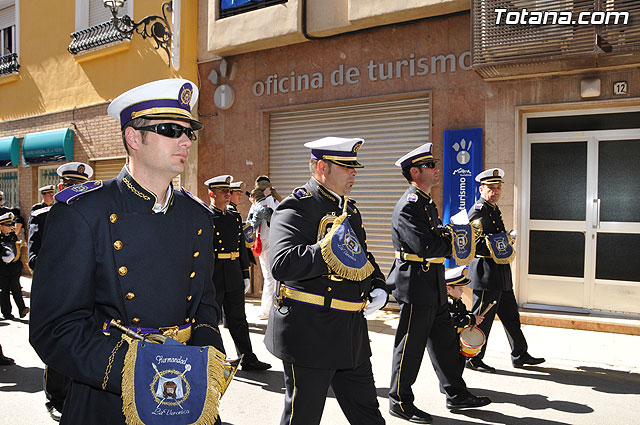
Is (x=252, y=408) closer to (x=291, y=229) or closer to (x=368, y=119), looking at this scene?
(x=291, y=229)

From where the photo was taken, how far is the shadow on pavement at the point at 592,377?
567cm

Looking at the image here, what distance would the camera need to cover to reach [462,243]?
5.20 metres

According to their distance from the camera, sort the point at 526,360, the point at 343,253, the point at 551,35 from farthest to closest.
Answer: the point at 551,35 → the point at 526,360 → the point at 343,253

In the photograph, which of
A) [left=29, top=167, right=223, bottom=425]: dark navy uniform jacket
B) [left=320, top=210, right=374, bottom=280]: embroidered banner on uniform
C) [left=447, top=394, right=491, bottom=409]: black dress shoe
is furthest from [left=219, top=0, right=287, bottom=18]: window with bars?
[left=29, top=167, right=223, bottom=425]: dark navy uniform jacket

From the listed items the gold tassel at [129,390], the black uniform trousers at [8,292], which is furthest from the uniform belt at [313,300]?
the black uniform trousers at [8,292]

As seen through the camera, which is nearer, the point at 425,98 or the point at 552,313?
the point at 552,313

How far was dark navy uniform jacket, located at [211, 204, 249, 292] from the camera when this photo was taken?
6.51 m

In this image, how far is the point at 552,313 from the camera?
330 inches

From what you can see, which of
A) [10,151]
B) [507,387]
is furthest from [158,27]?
[507,387]

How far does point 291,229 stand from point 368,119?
6.88m

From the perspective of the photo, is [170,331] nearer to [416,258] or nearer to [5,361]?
[416,258]

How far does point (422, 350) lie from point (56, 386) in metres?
3.09

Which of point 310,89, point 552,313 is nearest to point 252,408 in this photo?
point 552,313

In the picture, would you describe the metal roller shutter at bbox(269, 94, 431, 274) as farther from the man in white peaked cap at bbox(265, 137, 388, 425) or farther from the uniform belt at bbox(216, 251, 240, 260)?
the man in white peaked cap at bbox(265, 137, 388, 425)
